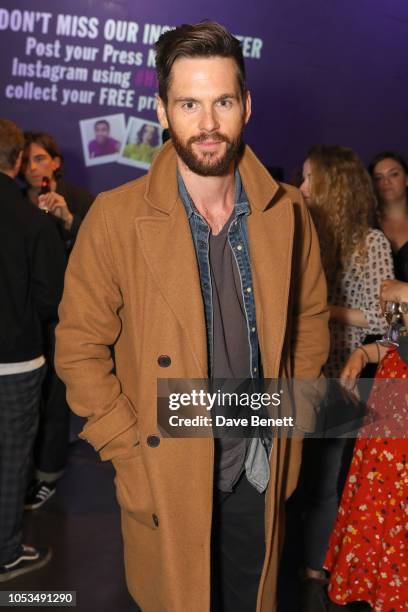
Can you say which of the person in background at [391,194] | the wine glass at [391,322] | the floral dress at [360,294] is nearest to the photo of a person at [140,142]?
the person in background at [391,194]

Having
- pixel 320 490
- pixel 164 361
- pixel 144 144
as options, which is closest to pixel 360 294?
pixel 320 490

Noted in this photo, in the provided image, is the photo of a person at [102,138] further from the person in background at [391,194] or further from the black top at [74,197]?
the person in background at [391,194]

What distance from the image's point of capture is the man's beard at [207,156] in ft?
6.59

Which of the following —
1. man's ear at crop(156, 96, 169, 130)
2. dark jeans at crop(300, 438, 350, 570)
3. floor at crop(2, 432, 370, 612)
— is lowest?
floor at crop(2, 432, 370, 612)

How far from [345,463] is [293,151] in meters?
2.27

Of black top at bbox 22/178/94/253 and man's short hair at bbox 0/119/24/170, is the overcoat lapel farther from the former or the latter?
black top at bbox 22/178/94/253

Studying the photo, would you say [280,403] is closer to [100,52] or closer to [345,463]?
[345,463]

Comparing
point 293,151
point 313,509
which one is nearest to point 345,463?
point 313,509

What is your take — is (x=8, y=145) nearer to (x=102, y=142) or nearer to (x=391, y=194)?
(x=102, y=142)

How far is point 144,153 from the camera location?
516 centimetres

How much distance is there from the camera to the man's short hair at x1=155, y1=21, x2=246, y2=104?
1.97 metres

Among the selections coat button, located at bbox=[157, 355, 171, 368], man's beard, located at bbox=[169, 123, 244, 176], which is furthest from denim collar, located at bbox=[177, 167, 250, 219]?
coat button, located at bbox=[157, 355, 171, 368]

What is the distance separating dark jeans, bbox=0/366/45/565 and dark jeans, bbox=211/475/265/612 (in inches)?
55.5

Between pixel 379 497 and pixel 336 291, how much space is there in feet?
3.03
